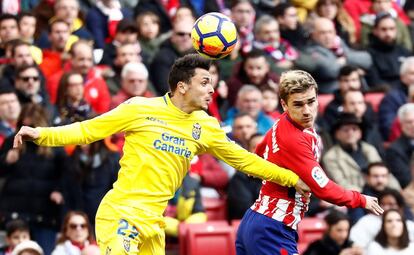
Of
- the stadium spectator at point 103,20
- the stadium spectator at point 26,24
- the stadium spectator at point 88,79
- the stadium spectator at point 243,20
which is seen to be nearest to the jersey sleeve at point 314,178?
the stadium spectator at point 88,79

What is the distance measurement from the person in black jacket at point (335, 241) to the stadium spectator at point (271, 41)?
3.97m

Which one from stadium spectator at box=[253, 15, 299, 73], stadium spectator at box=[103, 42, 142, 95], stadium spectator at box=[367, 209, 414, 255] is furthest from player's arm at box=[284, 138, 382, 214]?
stadium spectator at box=[253, 15, 299, 73]

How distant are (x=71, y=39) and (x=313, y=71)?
3.34m

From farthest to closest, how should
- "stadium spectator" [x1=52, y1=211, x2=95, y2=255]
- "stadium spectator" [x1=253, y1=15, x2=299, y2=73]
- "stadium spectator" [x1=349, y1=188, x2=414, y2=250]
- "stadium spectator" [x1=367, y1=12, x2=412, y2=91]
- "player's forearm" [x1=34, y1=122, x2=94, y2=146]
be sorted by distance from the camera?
"stadium spectator" [x1=367, y1=12, x2=412, y2=91]
"stadium spectator" [x1=253, y1=15, x2=299, y2=73]
"stadium spectator" [x1=349, y1=188, x2=414, y2=250]
"stadium spectator" [x1=52, y1=211, x2=95, y2=255]
"player's forearm" [x1=34, y1=122, x2=94, y2=146]

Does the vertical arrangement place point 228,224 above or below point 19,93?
below

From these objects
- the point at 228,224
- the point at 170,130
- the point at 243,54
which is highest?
the point at 243,54

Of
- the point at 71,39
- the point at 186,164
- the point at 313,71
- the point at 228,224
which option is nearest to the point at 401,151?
the point at 313,71

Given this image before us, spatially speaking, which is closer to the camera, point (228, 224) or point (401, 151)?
point (228, 224)

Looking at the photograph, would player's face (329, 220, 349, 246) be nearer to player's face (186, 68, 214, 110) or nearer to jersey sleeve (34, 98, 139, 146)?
player's face (186, 68, 214, 110)

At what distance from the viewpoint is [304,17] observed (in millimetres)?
18328

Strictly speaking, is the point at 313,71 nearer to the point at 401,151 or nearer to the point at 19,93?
the point at 401,151

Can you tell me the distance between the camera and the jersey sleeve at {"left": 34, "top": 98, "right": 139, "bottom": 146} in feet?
30.0

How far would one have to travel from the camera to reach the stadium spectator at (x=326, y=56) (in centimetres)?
1650

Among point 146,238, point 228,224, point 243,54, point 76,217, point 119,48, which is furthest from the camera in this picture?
point 243,54
